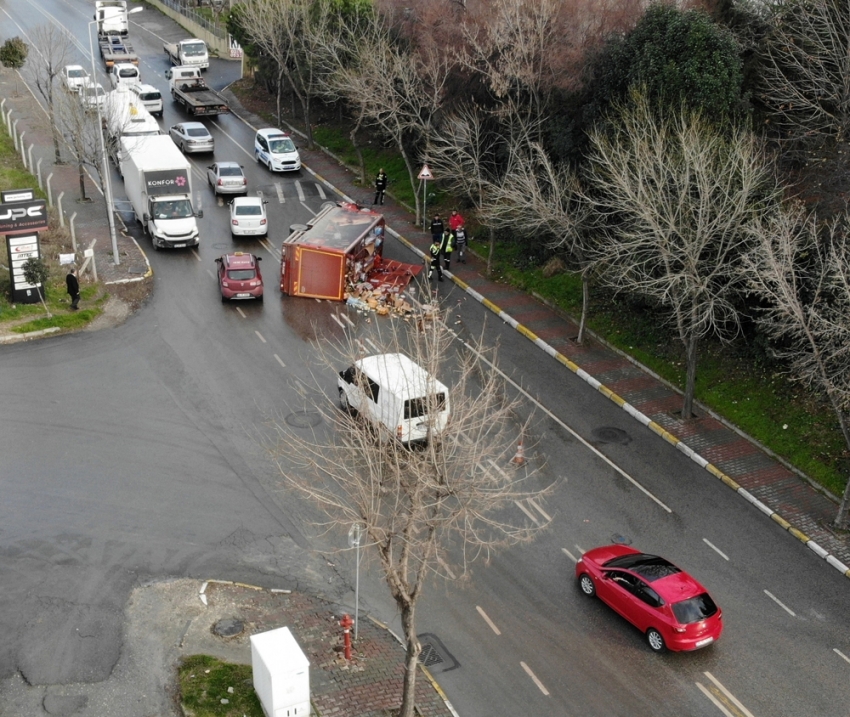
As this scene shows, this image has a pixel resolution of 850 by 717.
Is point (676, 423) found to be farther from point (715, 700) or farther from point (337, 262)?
Answer: point (337, 262)

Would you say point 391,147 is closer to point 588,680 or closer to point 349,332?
point 349,332

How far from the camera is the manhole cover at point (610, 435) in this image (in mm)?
24453

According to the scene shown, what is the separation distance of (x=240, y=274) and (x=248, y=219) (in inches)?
217

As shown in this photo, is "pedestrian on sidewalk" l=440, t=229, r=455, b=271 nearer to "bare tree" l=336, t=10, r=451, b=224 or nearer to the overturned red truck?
the overturned red truck

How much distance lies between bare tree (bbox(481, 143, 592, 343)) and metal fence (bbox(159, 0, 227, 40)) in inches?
1561

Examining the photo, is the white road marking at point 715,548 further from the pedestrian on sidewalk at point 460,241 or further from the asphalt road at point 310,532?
the pedestrian on sidewalk at point 460,241

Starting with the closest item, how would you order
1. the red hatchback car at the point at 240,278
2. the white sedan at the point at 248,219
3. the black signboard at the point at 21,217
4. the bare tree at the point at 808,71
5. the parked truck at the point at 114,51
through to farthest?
the bare tree at the point at 808,71 < the black signboard at the point at 21,217 < the red hatchback car at the point at 240,278 < the white sedan at the point at 248,219 < the parked truck at the point at 114,51

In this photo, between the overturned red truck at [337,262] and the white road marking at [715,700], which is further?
the overturned red truck at [337,262]

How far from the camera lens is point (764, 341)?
25.8 m

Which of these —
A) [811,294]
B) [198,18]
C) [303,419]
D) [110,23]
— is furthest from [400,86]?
[198,18]

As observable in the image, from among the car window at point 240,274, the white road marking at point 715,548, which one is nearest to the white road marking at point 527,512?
the white road marking at point 715,548

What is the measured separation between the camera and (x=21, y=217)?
28.5 meters

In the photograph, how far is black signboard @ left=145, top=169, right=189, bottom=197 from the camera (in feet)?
115

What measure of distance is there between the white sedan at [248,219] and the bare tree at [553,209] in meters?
9.35
